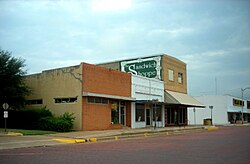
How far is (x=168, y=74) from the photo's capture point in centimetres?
4419

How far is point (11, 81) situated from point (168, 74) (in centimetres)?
2204

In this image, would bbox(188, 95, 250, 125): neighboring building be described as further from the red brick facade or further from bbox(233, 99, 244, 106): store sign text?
the red brick facade

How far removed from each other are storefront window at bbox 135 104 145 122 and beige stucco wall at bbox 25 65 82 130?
10.5 m

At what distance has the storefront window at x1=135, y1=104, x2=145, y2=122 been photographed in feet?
123

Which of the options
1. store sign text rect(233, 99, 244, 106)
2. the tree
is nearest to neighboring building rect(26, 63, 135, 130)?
the tree

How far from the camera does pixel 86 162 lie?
1100 centimetres

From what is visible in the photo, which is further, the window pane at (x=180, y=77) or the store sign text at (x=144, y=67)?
the window pane at (x=180, y=77)

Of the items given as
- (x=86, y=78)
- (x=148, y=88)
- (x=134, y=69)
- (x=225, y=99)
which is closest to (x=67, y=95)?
(x=86, y=78)

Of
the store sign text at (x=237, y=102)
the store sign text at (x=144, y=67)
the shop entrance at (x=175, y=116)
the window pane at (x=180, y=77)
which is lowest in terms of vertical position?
the shop entrance at (x=175, y=116)

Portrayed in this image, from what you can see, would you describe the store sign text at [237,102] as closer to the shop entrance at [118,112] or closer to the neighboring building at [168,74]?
the neighboring building at [168,74]

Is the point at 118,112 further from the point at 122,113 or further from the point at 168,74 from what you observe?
the point at 168,74

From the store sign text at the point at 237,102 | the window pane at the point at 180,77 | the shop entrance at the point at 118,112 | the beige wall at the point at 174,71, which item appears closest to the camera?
the shop entrance at the point at 118,112

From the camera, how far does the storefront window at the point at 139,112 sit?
123 ft

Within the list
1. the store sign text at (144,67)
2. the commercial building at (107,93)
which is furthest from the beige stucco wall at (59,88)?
the store sign text at (144,67)
